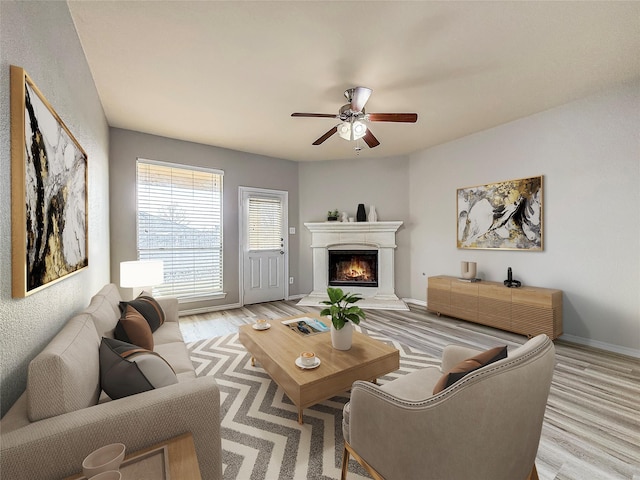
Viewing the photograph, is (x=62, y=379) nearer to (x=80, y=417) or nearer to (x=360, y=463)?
(x=80, y=417)

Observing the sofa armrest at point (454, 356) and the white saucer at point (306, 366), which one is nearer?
the sofa armrest at point (454, 356)

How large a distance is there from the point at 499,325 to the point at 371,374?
246 cm

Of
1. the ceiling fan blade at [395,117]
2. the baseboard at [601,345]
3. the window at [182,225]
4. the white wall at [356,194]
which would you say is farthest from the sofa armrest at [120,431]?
the white wall at [356,194]

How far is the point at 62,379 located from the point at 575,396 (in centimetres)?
320

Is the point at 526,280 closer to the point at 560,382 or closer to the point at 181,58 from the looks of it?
the point at 560,382

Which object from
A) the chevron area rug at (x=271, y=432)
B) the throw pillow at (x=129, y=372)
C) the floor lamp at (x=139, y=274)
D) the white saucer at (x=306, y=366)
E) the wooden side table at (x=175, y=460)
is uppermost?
the floor lamp at (x=139, y=274)

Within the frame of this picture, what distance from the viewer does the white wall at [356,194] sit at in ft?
17.1

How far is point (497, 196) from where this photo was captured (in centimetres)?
387

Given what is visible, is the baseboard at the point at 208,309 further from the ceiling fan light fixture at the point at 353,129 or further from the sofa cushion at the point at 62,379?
the ceiling fan light fixture at the point at 353,129

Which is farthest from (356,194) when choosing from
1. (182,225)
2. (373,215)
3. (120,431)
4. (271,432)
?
(120,431)

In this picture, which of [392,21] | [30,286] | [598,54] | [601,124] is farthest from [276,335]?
[601,124]

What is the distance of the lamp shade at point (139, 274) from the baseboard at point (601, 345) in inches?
190

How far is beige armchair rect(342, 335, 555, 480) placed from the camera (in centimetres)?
89

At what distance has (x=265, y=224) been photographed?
5.17 m
